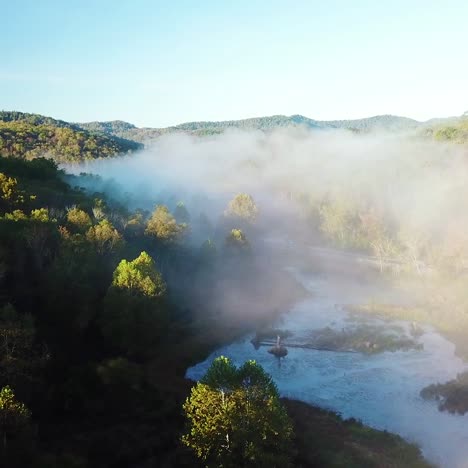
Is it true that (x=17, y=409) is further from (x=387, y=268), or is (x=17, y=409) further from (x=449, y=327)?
(x=387, y=268)

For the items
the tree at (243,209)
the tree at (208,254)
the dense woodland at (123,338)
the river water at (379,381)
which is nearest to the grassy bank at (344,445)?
the dense woodland at (123,338)

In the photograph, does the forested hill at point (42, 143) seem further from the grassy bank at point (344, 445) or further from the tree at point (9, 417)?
the grassy bank at point (344, 445)

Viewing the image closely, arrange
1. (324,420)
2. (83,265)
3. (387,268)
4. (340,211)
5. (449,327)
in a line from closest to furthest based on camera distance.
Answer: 1. (324,420)
2. (83,265)
3. (449,327)
4. (387,268)
5. (340,211)

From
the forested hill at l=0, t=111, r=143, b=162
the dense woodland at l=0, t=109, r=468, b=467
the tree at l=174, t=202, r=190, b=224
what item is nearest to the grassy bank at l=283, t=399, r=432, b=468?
the dense woodland at l=0, t=109, r=468, b=467

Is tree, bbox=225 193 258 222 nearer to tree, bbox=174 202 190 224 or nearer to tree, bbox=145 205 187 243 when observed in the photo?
tree, bbox=174 202 190 224

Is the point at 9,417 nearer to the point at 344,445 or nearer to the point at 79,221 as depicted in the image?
the point at 344,445

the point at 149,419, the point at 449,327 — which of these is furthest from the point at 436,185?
the point at 149,419
